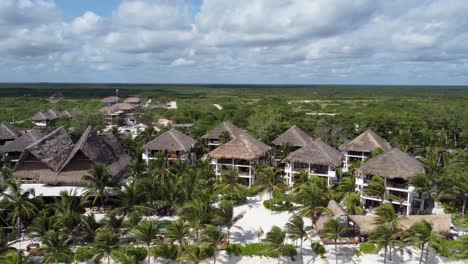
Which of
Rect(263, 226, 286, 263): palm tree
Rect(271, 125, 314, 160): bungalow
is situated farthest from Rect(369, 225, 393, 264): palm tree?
Rect(271, 125, 314, 160): bungalow

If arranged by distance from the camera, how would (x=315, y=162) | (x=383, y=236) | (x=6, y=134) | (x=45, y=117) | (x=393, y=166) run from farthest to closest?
(x=45, y=117), (x=6, y=134), (x=315, y=162), (x=393, y=166), (x=383, y=236)

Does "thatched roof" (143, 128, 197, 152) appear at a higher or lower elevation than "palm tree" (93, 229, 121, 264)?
higher

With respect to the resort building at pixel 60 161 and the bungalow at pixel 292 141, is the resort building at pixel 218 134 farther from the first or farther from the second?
the resort building at pixel 60 161

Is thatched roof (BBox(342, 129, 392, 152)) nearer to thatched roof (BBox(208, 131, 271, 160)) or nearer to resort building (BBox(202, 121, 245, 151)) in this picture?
thatched roof (BBox(208, 131, 271, 160))

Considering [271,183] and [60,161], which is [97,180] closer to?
[60,161]

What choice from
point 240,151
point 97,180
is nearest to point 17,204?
point 97,180

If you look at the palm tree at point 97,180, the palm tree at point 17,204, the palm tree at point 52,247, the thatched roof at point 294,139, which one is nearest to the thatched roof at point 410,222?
the thatched roof at point 294,139
